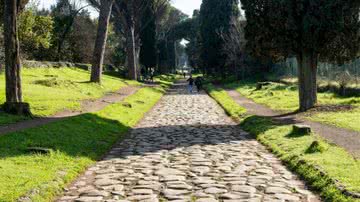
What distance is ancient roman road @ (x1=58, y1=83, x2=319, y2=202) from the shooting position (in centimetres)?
792

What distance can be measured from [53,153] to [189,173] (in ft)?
10.2

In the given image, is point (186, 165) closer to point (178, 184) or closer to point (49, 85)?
point (178, 184)

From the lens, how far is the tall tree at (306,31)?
62.3 feet

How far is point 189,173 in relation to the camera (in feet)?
31.5

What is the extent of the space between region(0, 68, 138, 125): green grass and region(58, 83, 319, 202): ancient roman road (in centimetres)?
516

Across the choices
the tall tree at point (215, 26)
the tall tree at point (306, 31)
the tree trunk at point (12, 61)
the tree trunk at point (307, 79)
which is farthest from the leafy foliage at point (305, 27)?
the tall tree at point (215, 26)

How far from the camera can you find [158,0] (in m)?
57.6

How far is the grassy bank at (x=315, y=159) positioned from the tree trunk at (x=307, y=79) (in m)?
4.91

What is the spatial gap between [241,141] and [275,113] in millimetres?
7787

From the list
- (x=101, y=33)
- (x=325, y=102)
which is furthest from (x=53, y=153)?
(x=101, y=33)

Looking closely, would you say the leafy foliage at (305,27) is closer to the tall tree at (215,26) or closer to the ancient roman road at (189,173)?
the ancient roman road at (189,173)

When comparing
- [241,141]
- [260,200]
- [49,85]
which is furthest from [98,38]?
[260,200]

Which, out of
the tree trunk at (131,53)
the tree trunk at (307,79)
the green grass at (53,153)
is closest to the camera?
the green grass at (53,153)

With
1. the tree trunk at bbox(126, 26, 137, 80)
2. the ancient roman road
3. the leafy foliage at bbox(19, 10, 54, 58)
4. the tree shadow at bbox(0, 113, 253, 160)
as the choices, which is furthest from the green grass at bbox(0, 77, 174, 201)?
the tree trunk at bbox(126, 26, 137, 80)
